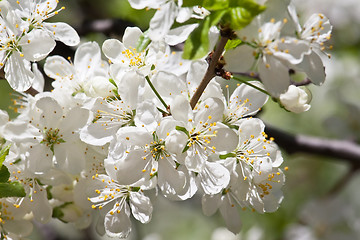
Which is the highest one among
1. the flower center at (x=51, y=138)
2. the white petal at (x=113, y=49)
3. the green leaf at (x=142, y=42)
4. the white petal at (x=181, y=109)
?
the green leaf at (x=142, y=42)

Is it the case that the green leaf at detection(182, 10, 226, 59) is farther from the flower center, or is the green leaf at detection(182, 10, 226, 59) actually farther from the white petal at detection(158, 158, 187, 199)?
the flower center

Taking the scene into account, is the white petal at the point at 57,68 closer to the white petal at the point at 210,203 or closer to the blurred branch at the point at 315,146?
the white petal at the point at 210,203

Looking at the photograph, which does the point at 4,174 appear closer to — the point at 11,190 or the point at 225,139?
the point at 11,190

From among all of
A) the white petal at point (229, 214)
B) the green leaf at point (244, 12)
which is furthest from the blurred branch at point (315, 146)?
the green leaf at point (244, 12)

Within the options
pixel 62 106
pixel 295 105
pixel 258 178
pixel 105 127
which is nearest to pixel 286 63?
pixel 295 105

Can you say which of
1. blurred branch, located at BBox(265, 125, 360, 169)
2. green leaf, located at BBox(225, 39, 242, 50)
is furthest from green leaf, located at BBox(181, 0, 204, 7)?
blurred branch, located at BBox(265, 125, 360, 169)

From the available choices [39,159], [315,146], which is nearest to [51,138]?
[39,159]
